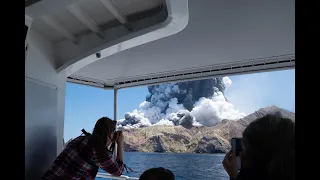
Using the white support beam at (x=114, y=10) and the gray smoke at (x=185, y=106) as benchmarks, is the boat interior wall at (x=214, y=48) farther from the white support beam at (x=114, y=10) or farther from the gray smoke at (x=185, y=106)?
the gray smoke at (x=185, y=106)

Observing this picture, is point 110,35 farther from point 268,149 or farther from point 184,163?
point 184,163

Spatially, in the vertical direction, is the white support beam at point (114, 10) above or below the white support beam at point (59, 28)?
above

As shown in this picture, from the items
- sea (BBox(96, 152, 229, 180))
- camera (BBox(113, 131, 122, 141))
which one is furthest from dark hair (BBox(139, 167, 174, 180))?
sea (BBox(96, 152, 229, 180))

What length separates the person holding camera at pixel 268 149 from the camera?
661 mm

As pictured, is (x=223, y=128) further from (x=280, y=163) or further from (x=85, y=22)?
(x=280, y=163)

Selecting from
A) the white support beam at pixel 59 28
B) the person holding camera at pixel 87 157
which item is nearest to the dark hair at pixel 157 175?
the person holding camera at pixel 87 157

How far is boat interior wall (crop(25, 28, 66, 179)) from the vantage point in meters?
1.82

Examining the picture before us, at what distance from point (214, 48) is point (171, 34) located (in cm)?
104

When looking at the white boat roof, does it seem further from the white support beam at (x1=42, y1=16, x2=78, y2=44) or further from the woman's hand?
the woman's hand

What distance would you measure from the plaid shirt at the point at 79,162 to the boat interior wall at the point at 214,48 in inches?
39.4

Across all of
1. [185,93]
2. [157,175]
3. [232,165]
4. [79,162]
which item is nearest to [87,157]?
[79,162]

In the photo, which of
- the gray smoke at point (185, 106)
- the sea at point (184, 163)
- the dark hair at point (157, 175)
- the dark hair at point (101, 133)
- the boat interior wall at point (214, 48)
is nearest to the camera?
the dark hair at point (157, 175)

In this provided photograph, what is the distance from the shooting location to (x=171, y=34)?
180cm
